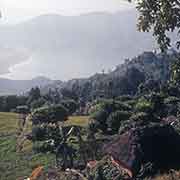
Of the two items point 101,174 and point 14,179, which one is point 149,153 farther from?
point 14,179

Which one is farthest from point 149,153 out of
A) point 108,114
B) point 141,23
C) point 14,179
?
point 108,114

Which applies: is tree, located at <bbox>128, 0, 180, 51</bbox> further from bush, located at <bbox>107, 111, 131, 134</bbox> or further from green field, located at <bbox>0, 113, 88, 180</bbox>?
bush, located at <bbox>107, 111, 131, 134</bbox>

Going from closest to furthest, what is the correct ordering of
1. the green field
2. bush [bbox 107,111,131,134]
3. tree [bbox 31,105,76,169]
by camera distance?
tree [bbox 31,105,76,169] < the green field < bush [bbox 107,111,131,134]

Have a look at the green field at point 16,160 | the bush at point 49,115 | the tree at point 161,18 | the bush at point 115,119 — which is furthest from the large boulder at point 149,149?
the bush at point 49,115

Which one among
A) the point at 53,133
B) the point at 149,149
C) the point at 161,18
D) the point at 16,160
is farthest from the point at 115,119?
the point at 161,18

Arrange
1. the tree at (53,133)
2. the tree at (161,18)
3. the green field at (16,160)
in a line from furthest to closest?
the green field at (16,160)
the tree at (53,133)
the tree at (161,18)

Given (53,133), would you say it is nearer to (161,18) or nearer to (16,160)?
(16,160)

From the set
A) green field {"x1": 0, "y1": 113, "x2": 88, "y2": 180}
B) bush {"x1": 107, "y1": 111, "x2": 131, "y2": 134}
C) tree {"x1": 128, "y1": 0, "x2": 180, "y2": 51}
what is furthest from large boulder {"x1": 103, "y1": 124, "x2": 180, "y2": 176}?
bush {"x1": 107, "y1": 111, "x2": 131, "y2": 134}

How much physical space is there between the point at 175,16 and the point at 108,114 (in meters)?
49.5

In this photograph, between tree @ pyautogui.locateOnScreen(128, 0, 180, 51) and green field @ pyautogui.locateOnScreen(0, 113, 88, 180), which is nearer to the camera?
tree @ pyautogui.locateOnScreen(128, 0, 180, 51)

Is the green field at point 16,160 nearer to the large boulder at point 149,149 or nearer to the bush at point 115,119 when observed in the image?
the bush at point 115,119

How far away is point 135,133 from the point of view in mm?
35031

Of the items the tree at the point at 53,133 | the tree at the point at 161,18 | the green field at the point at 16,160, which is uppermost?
the tree at the point at 161,18

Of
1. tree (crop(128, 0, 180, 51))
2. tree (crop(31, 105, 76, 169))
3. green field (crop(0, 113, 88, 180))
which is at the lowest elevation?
green field (crop(0, 113, 88, 180))
